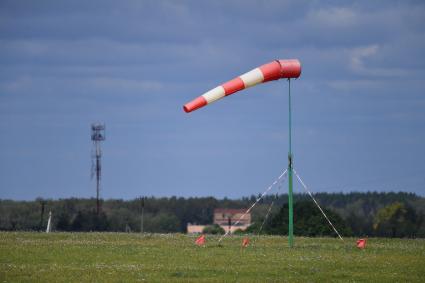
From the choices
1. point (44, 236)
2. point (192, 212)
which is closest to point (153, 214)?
point (192, 212)

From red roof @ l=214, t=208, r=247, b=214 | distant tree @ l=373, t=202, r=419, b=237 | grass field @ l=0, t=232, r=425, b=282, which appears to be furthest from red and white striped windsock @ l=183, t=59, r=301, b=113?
red roof @ l=214, t=208, r=247, b=214

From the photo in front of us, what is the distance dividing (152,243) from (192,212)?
3655 inches

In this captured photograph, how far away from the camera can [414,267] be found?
29500 mm

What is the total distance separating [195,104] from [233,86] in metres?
1.59

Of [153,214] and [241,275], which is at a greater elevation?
[153,214]

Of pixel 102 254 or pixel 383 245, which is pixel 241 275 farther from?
pixel 383 245

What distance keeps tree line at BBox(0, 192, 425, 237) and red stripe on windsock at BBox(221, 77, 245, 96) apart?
5.49 m

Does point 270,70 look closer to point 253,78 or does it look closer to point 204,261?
point 253,78

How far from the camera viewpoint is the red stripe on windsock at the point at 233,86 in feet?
123

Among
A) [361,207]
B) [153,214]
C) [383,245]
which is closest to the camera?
[383,245]

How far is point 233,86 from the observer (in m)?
37.6

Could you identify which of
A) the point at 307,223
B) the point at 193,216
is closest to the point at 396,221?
the point at 307,223

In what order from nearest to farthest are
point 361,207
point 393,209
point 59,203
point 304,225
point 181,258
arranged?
point 181,258, point 304,225, point 393,209, point 59,203, point 361,207

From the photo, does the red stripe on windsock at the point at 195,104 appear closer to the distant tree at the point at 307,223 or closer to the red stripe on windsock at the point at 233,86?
the red stripe on windsock at the point at 233,86
